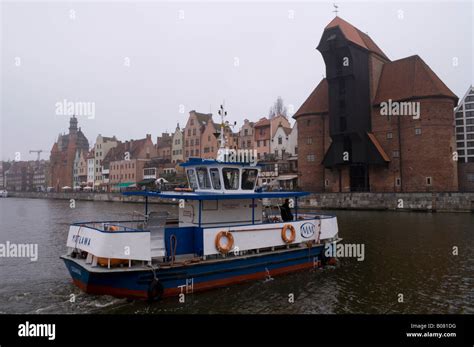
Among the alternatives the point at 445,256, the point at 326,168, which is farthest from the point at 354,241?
the point at 326,168

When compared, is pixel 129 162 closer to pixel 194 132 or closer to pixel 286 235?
pixel 194 132

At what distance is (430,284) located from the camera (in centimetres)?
1525

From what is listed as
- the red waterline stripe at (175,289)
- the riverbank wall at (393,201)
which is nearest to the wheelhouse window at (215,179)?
the red waterline stripe at (175,289)

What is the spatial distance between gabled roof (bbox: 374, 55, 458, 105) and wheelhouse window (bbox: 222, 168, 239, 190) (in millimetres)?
44058

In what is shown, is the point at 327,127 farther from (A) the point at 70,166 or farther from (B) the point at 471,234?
(A) the point at 70,166

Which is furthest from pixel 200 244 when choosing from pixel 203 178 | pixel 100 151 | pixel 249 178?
pixel 100 151

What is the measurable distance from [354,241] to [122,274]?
1719 cm

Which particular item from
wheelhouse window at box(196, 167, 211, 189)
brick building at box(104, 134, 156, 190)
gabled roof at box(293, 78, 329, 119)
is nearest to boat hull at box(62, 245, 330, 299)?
wheelhouse window at box(196, 167, 211, 189)

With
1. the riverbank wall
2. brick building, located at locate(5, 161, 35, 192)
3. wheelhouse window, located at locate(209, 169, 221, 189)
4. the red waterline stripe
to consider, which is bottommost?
the red waterline stripe

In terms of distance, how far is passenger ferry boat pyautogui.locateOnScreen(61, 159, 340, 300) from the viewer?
1246cm

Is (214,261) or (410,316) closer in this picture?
(410,316)

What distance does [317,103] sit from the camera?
202 feet

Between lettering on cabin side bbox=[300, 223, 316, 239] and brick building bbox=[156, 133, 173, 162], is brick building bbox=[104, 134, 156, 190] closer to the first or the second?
brick building bbox=[156, 133, 173, 162]

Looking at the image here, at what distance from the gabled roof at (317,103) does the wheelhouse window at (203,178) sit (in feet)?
156
